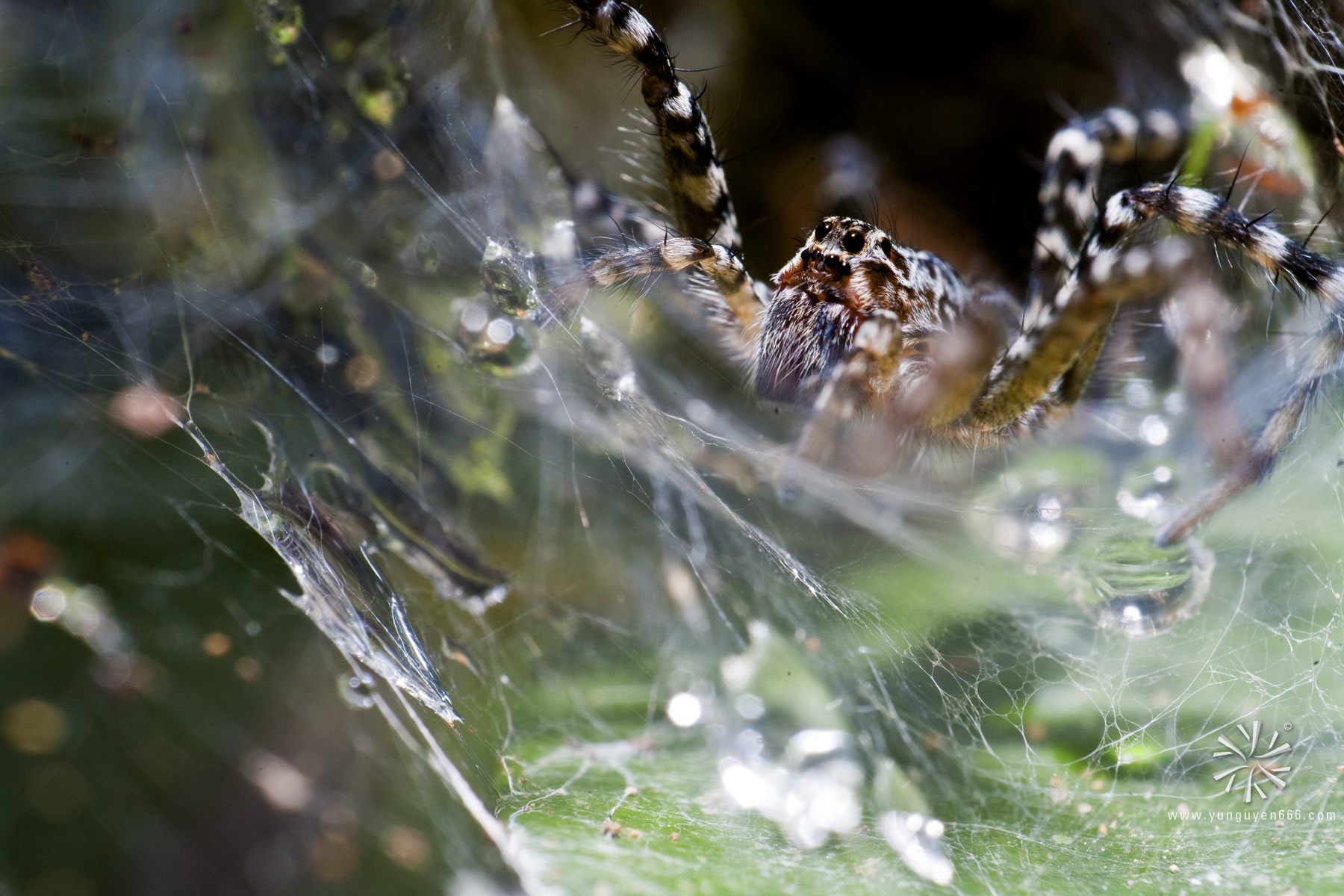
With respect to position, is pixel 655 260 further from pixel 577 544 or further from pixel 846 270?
pixel 577 544

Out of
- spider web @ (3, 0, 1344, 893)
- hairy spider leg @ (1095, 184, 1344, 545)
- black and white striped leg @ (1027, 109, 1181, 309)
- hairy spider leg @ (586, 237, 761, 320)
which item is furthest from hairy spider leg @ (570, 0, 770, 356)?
black and white striped leg @ (1027, 109, 1181, 309)

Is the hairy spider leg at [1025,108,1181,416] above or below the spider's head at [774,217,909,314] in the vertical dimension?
above

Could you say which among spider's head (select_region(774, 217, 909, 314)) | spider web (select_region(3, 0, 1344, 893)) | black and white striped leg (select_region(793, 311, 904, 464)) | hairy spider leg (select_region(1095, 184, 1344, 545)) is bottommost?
spider web (select_region(3, 0, 1344, 893))

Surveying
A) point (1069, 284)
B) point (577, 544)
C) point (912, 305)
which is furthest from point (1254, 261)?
point (577, 544)

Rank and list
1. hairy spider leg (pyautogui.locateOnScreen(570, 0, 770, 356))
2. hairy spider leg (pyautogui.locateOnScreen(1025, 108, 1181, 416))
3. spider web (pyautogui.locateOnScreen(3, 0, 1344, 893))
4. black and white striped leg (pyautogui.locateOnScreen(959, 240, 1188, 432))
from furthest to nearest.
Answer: hairy spider leg (pyautogui.locateOnScreen(1025, 108, 1181, 416)) < hairy spider leg (pyautogui.locateOnScreen(570, 0, 770, 356)) < spider web (pyautogui.locateOnScreen(3, 0, 1344, 893)) < black and white striped leg (pyautogui.locateOnScreen(959, 240, 1188, 432))

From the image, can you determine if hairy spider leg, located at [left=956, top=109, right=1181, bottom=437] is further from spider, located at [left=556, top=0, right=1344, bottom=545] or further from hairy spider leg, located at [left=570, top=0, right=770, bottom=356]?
hairy spider leg, located at [left=570, top=0, right=770, bottom=356]

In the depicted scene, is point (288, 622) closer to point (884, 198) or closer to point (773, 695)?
point (773, 695)

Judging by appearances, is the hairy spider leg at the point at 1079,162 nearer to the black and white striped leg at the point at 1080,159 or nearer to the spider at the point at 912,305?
the black and white striped leg at the point at 1080,159

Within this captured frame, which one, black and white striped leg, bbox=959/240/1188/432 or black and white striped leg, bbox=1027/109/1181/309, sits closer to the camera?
black and white striped leg, bbox=959/240/1188/432

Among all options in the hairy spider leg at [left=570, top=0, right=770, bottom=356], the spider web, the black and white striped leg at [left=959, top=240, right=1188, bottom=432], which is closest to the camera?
the black and white striped leg at [left=959, top=240, right=1188, bottom=432]
